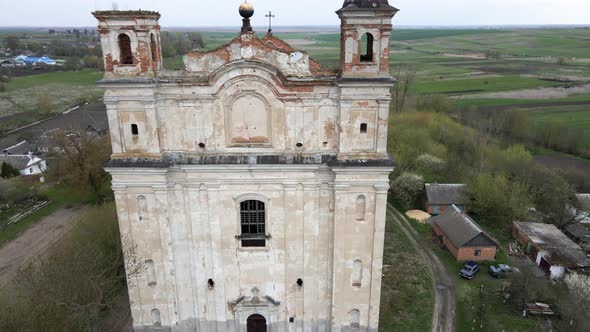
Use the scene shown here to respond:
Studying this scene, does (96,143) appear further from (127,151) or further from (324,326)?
(324,326)

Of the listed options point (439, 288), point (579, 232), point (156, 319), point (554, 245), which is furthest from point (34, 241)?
point (579, 232)

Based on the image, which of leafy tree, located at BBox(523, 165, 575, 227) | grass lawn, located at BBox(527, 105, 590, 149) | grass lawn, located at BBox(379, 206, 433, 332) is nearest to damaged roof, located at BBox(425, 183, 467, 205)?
leafy tree, located at BBox(523, 165, 575, 227)

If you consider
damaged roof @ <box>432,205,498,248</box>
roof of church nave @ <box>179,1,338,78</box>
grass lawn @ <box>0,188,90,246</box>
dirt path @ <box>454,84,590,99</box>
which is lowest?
grass lawn @ <box>0,188,90,246</box>

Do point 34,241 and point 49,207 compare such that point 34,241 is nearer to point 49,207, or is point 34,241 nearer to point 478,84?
point 49,207

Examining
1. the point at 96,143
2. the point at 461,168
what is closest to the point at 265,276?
the point at 96,143

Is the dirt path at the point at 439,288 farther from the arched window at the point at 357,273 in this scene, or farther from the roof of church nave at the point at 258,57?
A: the roof of church nave at the point at 258,57

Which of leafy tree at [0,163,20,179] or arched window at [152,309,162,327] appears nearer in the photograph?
arched window at [152,309,162,327]

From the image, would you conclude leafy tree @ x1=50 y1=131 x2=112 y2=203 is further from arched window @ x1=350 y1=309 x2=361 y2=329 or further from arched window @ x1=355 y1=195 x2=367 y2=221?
arched window @ x1=355 y1=195 x2=367 y2=221
